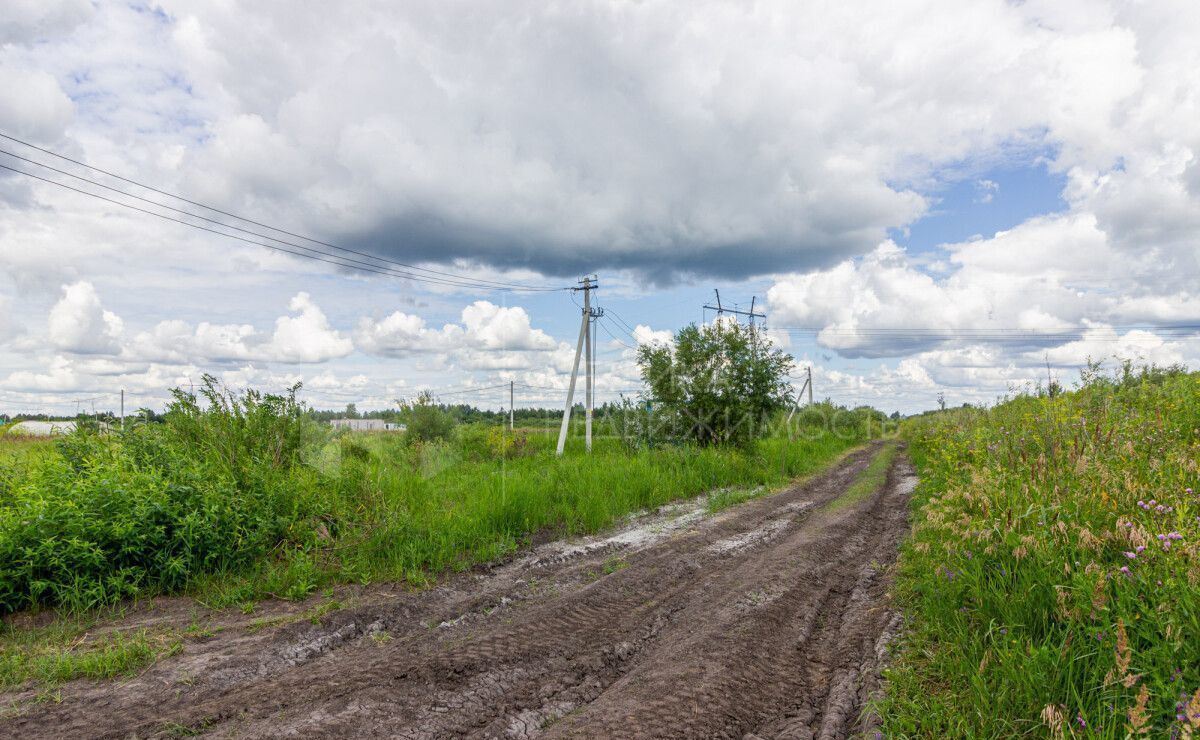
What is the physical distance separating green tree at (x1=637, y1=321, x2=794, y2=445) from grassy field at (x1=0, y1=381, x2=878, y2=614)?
7363mm

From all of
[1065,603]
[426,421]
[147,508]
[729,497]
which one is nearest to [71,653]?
[147,508]

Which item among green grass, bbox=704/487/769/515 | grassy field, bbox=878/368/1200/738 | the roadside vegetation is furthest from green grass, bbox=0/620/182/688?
green grass, bbox=704/487/769/515

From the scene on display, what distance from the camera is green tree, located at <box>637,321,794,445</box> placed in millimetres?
17781

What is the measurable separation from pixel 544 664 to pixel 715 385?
14242 mm

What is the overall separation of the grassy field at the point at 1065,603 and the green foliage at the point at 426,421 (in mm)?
16020

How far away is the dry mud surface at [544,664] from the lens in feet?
12.0

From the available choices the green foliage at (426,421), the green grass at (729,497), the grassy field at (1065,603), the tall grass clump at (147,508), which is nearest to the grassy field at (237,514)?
the tall grass clump at (147,508)

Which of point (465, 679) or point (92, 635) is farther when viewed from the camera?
point (92, 635)

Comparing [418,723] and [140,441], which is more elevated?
[140,441]

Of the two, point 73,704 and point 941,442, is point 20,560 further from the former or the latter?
point 941,442

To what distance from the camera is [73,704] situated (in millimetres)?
4047

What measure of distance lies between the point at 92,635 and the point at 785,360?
16.7 m

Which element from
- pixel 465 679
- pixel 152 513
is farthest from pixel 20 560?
pixel 465 679

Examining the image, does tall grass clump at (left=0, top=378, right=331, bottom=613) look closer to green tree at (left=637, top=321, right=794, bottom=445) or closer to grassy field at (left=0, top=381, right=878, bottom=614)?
grassy field at (left=0, top=381, right=878, bottom=614)
